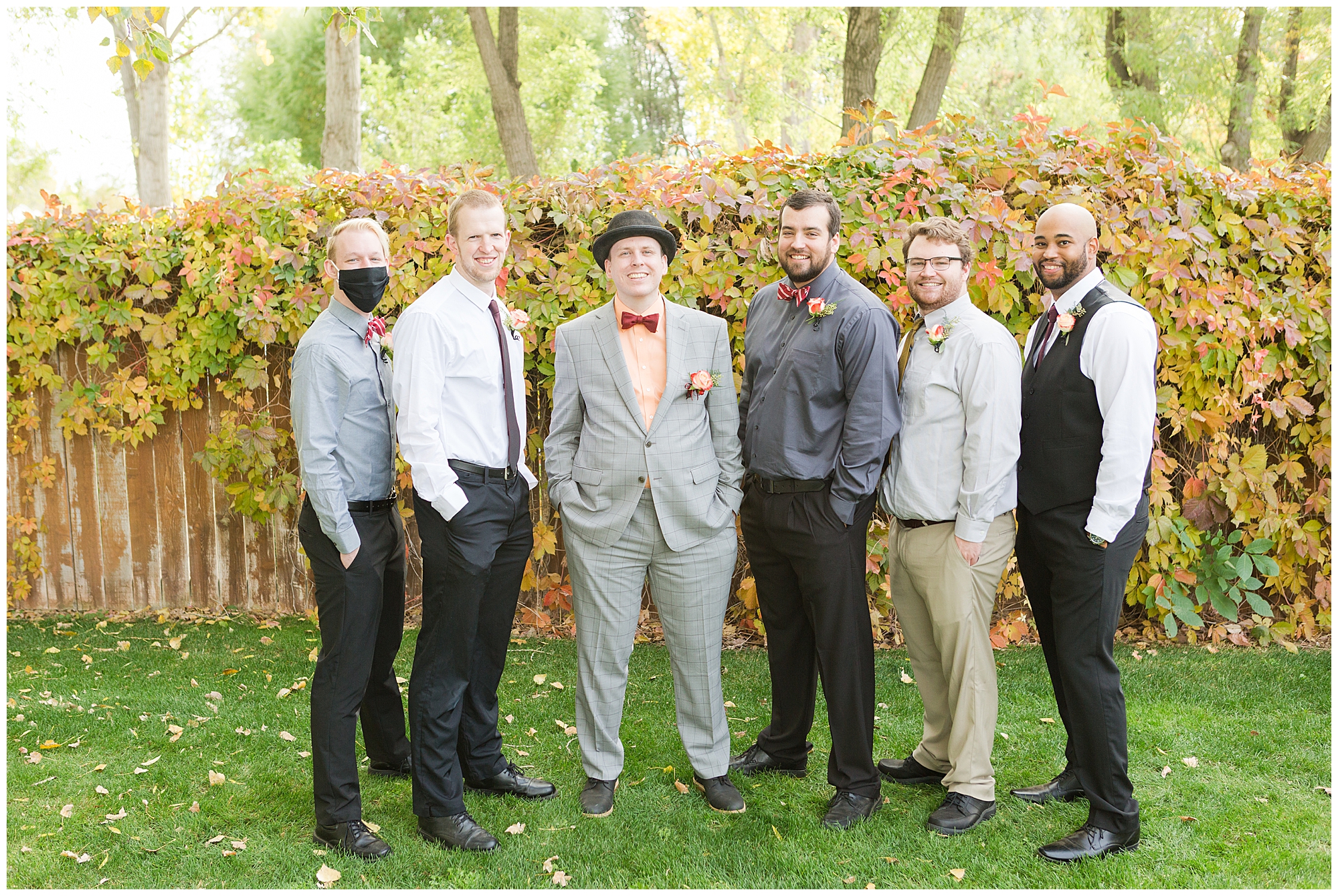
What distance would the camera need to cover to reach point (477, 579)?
3469 millimetres

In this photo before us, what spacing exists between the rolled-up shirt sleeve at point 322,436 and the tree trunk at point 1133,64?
10.3 meters

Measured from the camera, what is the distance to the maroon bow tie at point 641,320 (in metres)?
3.62

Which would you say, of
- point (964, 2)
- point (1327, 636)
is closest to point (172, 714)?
point (1327, 636)

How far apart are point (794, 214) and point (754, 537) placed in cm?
131

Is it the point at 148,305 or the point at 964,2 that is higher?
the point at 964,2

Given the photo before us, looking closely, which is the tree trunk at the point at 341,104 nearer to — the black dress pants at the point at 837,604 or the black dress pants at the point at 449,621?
the black dress pants at the point at 449,621

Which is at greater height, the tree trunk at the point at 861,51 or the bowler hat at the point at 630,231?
the tree trunk at the point at 861,51

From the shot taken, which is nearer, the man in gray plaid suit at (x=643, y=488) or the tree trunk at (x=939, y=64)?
the man in gray plaid suit at (x=643, y=488)

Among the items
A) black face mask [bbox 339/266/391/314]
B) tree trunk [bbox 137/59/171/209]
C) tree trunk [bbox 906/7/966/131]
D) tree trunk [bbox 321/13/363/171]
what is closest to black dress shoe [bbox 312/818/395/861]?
black face mask [bbox 339/266/391/314]

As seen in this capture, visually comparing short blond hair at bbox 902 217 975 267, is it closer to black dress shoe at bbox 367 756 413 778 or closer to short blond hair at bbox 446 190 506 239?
short blond hair at bbox 446 190 506 239

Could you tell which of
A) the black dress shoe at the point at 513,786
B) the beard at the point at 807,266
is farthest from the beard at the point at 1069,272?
the black dress shoe at the point at 513,786

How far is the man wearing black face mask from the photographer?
3271 mm

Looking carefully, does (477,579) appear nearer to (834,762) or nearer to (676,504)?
(676,504)

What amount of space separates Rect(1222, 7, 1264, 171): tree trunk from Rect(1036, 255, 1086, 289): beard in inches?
363
